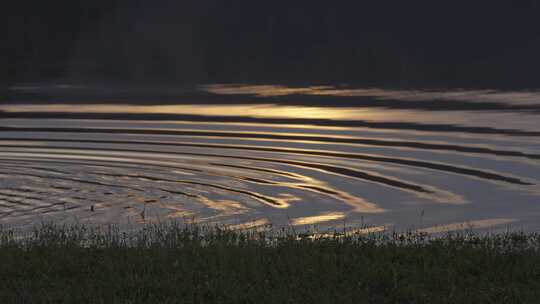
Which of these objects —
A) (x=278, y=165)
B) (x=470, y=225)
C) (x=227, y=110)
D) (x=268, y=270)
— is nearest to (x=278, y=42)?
(x=227, y=110)

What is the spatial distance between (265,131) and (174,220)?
12.3m

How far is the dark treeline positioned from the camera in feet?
209

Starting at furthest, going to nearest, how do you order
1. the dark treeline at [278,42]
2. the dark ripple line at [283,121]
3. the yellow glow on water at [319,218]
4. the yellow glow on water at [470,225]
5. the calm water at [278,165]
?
the dark treeline at [278,42] → the dark ripple line at [283,121] → the calm water at [278,165] → the yellow glow on water at [319,218] → the yellow glow on water at [470,225]

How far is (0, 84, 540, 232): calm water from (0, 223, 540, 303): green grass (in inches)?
125

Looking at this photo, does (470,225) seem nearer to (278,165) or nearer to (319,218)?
(319,218)

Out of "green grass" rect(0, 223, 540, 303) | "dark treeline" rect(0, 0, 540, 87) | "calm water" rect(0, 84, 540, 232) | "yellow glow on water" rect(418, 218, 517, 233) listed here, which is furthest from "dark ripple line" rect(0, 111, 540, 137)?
"dark treeline" rect(0, 0, 540, 87)

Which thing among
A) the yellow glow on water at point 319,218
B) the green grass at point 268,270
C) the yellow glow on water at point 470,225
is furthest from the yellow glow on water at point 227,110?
the green grass at point 268,270

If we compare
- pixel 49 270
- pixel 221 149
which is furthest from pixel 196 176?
pixel 49 270

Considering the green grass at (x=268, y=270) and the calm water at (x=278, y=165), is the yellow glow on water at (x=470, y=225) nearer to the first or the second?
the calm water at (x=278, y=165)

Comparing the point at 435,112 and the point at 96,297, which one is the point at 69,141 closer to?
the point at 435,112

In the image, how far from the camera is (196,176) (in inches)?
824

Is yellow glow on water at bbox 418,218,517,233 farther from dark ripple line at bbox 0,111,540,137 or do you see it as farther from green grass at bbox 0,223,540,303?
dark ripple line at bbox 0,111,540,137

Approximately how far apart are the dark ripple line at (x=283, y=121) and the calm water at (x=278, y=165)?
0.04 meters

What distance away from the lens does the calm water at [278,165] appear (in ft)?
56.7
